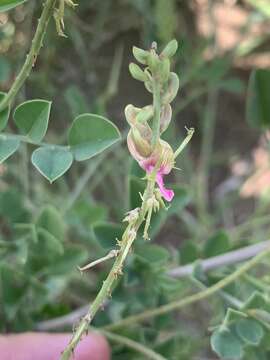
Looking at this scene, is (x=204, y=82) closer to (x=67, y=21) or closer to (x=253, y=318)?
(x=67, y=21)

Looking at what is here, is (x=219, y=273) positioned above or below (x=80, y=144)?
below

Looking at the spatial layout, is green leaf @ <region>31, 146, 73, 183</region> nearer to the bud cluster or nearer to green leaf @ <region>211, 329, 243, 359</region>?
the bud cluster

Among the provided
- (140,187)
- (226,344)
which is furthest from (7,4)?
(226,344)

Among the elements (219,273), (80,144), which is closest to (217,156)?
(219,273)

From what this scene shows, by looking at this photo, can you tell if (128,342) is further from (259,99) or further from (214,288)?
(259,99)

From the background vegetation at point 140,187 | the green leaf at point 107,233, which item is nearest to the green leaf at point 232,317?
the background vegetation at point 140,187

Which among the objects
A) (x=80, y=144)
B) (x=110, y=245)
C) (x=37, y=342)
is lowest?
(x=37, y=342)

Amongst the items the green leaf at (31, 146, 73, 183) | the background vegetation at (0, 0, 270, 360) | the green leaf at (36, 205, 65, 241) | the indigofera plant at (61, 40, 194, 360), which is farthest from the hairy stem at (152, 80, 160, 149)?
the green leaf at (36, 205, 65, 241)
